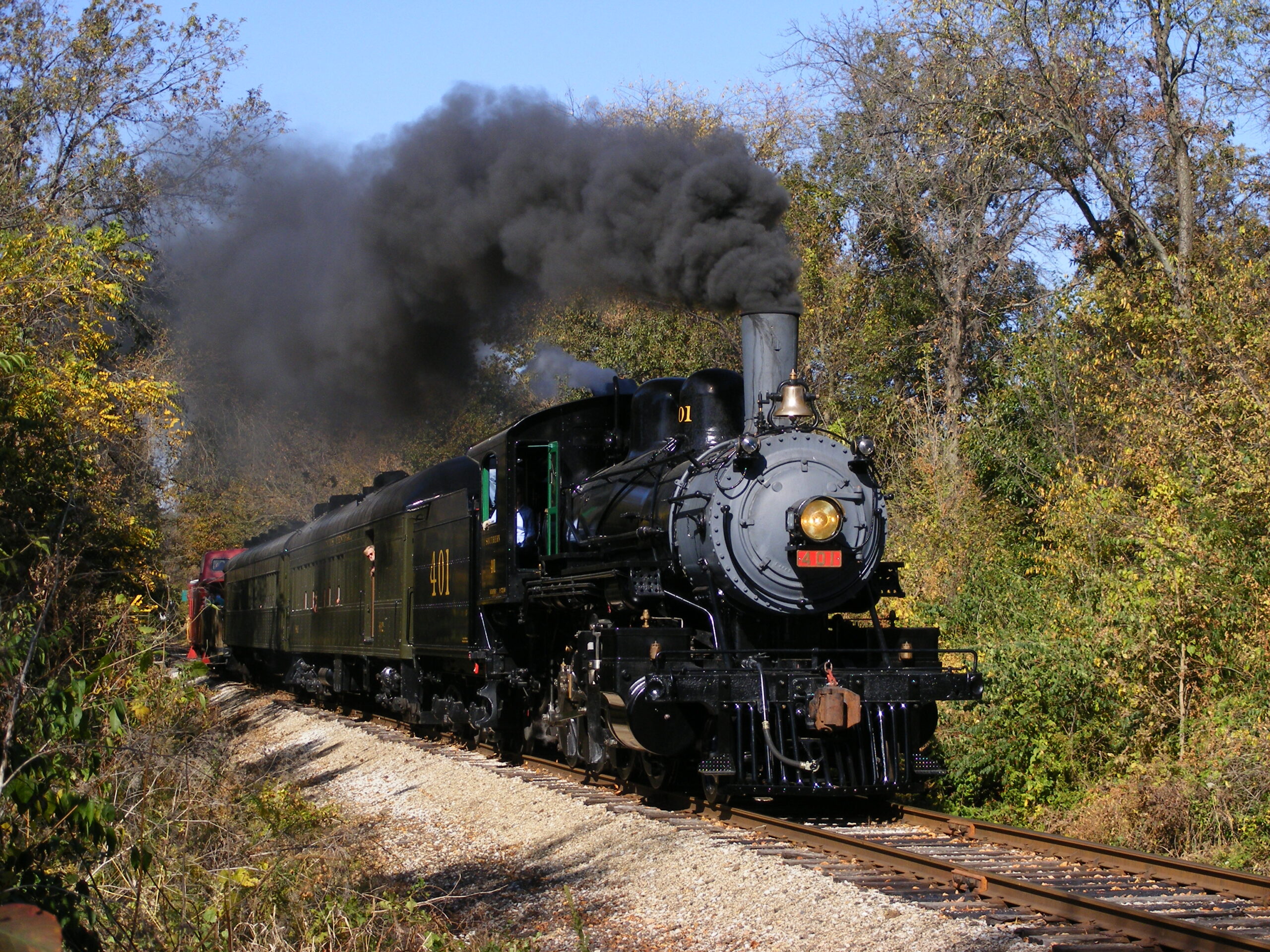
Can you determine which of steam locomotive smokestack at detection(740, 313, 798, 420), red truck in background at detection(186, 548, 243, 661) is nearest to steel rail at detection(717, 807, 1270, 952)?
steam locomotive smokestack at detection(740, 313, 798, 420)

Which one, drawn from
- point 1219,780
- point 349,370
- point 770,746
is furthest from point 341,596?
point 1219,780

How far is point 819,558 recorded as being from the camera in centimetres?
859

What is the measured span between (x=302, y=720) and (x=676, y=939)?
44.0 ft

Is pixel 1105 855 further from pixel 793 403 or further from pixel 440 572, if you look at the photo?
pixel 440 572

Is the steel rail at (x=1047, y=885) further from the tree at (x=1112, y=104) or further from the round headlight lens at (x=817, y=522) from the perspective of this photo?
the tree at (x=1112, y=104)

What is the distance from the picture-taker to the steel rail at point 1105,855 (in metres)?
6.21

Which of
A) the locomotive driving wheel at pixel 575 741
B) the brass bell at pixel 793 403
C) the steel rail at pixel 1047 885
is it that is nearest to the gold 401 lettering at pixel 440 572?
the locomotive driving wheel at pixel 575 741

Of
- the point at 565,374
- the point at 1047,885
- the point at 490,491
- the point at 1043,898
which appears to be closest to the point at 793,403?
the point at 490,491

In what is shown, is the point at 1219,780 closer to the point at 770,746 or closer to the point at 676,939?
the point at 770,746

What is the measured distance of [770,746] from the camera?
7938 millimetres

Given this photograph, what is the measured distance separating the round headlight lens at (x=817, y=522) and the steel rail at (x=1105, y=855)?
204cm

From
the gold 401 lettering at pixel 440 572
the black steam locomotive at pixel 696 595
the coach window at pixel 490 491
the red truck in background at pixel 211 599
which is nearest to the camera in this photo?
the black steam locomotive at pixel 696 595

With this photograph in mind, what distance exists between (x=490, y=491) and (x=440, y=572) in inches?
79.7

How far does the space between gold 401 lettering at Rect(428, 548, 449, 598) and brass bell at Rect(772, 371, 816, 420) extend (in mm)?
4917
